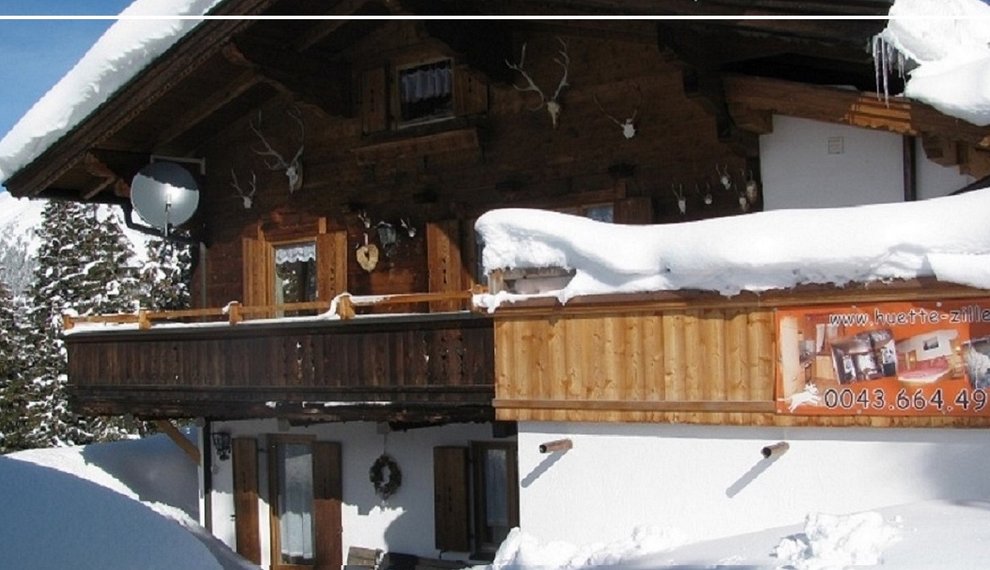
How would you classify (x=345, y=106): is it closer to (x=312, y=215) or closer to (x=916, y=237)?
(x=312, y=215)

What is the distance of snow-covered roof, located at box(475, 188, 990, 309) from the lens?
6582mm

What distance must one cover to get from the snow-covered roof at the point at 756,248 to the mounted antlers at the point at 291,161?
5827mm

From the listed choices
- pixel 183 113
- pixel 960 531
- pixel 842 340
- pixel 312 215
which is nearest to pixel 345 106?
pixel 312 215

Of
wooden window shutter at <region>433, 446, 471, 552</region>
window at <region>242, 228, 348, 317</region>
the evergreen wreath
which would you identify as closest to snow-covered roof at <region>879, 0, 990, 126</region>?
wooden window shutter at <region>433, 446, 471, 552</region>

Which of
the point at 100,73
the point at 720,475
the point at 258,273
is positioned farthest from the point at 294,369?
the point at 720,475

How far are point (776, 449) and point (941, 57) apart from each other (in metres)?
4.03

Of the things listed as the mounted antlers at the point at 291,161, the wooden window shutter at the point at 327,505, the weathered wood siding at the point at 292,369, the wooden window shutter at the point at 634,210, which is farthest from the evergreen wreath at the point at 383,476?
the wooden window shutter at the point at 634,210

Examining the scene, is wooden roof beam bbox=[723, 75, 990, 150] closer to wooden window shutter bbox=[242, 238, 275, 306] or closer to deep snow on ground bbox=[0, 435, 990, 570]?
deep snow on ground bbox=[0, 435, 990, 570]

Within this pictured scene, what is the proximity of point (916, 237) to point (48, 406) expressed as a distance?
30489mm

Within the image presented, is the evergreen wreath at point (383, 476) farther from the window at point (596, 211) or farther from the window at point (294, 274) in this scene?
the window at point (596, 211)

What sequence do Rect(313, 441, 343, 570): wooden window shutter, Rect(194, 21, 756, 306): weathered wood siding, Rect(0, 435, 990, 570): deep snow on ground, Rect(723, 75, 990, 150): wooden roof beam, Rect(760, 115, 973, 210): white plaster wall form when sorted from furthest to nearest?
Rect(313, 441, 343, 570): wooden window shutter
Rect(194, 21, 756, 306): weathered wood siding
Rect(760, 115, 973, 210): white plaster wall
Rect(723, 75, 990, 150): wooden roof beam
Rect(0, 435, 990, 570): deep snow on ground

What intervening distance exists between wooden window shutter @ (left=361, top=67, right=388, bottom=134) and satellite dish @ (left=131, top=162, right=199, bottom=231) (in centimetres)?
269

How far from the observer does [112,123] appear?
532 inches

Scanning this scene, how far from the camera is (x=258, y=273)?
46.7 ft
